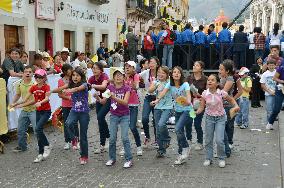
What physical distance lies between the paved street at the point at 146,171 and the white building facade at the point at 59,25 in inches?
276

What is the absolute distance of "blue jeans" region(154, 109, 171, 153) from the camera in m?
7.34

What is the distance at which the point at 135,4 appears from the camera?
96.8 feet

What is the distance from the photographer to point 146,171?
22.4 feet

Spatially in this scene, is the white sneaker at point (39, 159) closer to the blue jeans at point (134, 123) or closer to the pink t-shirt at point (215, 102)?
the blue jeans at point (134, 123)

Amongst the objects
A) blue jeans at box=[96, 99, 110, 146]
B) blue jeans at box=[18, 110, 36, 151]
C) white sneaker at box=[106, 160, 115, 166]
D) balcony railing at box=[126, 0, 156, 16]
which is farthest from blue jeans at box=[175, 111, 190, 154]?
balcony railing at box=[126, 0, 156, 16]

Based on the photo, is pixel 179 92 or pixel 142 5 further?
pixel 142 5

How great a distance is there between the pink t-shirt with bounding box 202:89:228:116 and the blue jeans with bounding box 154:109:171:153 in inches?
27.7

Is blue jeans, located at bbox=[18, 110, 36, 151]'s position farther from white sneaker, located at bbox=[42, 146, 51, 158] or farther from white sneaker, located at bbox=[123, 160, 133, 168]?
white sneaker, located at bbox=[123, 160, 133, 168]

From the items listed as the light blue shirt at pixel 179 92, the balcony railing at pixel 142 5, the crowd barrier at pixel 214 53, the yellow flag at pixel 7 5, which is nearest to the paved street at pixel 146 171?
the light blue shirt at pixel 179 92

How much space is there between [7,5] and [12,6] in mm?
536

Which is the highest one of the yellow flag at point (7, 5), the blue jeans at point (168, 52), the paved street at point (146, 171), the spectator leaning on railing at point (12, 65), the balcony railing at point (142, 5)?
the balcony railing at point (142, 5)

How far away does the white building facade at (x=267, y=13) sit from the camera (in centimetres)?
3956

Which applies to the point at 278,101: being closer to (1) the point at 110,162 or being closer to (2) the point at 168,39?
(1) the point at 110,162

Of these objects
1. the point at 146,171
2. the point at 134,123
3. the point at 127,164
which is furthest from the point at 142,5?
the point at 146,171
